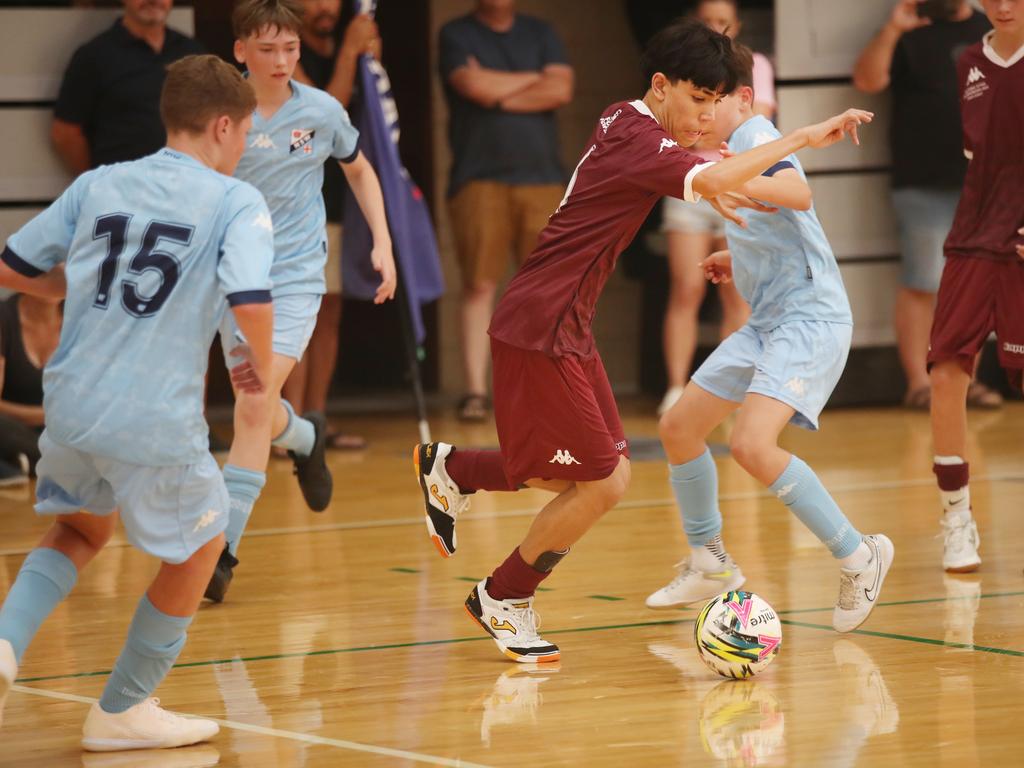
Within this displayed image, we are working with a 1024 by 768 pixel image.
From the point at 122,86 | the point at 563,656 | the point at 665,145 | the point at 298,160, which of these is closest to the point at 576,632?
the point at 563,656

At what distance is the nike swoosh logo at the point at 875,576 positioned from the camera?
162 inches

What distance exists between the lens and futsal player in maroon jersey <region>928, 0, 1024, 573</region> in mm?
4801

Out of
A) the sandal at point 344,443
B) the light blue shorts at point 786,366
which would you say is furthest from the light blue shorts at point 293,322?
the sandal at point 344,443

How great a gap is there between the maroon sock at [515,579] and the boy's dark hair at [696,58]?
120 cm

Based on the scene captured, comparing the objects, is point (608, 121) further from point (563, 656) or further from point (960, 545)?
point (960, 545)

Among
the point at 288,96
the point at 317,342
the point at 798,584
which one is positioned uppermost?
the point at 288,96

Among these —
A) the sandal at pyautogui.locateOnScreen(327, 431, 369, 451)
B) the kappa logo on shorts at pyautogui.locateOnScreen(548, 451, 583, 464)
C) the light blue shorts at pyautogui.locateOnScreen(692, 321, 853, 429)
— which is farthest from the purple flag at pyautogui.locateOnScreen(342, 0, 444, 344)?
the kappa logo on shorts at pyautogui.locateOnScreen(548, 451, 583, 464)

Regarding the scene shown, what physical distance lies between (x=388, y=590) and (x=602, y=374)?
111 cm

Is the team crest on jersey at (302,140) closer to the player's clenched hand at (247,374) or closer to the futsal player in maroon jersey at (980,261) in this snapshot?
the futsal player in maroon jersey at (980,261)

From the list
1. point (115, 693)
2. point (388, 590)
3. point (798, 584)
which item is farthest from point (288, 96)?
point (115, 693)

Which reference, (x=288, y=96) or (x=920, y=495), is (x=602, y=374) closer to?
(x=288, y=96)

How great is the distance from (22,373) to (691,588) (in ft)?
11.6

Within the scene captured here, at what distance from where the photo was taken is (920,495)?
243 inches

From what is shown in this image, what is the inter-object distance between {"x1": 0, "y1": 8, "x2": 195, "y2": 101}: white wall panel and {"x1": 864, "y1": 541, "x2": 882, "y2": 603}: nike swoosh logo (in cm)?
466
